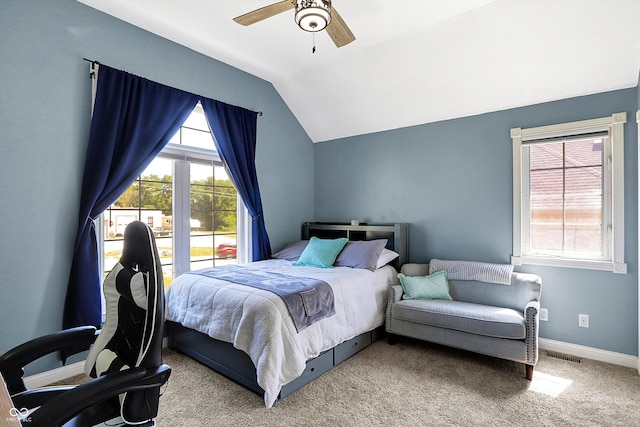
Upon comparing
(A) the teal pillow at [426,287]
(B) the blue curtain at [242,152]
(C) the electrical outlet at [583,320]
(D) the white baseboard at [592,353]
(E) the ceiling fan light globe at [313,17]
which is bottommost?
(D) the white baseboard at [592,353]

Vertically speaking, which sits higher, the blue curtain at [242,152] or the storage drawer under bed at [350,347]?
the blue curtain at [242,152]

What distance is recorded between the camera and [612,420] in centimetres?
212

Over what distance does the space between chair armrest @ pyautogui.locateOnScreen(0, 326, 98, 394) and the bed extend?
1.05 metres

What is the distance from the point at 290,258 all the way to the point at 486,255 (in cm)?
221

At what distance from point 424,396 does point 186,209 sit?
9.37ft

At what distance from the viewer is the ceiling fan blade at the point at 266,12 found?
2.13 metres

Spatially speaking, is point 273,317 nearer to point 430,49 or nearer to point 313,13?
point 313,13

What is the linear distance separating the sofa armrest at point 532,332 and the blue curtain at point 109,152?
3.46m

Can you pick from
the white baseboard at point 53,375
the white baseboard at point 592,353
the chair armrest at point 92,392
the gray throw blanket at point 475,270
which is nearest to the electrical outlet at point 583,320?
the white baseboard at point 592,353

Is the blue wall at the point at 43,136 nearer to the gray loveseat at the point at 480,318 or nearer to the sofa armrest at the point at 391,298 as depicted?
the sofa armrest at the point at 391,298

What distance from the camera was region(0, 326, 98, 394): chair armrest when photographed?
4.53 ft

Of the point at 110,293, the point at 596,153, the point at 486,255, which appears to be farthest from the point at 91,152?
the point at 596,153

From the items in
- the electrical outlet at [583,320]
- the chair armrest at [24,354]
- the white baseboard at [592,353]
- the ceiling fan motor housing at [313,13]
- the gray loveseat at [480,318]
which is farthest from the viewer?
the electrical outlet at [583,320]

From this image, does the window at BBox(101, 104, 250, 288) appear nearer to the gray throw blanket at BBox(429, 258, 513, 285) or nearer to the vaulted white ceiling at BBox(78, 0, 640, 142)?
the vaulted white ceiling at BBox(78, 0, 640, 142)
